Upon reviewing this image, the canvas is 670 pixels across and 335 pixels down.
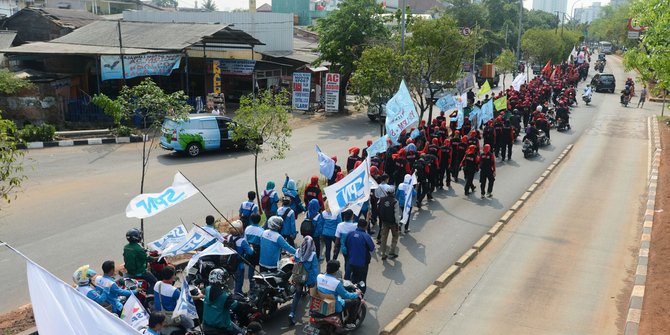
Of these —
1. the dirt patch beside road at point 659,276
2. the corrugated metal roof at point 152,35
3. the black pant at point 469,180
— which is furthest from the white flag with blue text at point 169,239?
the corrugated metal roof at point 152,35

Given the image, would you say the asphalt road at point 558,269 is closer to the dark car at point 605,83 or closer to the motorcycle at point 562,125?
the motorcycle at point 562,125

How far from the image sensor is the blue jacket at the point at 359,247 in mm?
9789

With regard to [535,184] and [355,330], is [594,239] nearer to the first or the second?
[535,184]

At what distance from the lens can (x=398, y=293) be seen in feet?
35.0

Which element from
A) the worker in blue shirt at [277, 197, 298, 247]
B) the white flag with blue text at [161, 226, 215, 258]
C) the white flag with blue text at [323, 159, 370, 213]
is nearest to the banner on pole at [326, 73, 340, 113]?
the worker in blue shirt at [277, 197, 298, 247]

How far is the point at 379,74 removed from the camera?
20.1 m

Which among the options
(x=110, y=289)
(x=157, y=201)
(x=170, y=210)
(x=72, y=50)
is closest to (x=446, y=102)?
(x=170, y=210)

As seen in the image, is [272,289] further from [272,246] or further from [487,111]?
[487,111]

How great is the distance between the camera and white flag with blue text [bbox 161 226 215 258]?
8.91 meters

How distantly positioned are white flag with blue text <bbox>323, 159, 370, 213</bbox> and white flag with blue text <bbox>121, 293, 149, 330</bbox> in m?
3.84

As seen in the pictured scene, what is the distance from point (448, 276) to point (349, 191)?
2.57 meters

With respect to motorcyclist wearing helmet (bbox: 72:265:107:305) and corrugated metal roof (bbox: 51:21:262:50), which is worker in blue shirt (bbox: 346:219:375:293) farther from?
corrugated metal roof (bbox: 51:21:262:50)

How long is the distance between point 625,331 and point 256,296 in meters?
5.84

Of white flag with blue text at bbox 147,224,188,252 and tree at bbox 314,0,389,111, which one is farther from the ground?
tree at bbox 314,0,389,111
